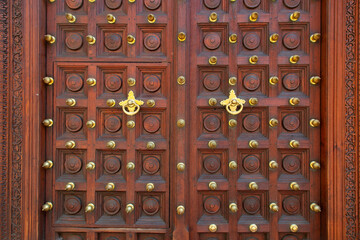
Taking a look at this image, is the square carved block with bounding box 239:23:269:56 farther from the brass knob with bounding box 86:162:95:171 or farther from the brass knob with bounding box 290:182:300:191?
the brass knob with bounding box 86:162:95:171

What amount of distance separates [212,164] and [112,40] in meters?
1.19

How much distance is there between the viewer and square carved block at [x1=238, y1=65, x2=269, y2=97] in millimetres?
1687

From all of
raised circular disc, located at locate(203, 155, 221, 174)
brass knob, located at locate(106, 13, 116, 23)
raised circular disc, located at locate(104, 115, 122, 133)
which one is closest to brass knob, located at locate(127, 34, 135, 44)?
brass knob, located at locate(106, 13, 116, 23)

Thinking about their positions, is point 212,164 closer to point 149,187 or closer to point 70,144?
point 149,187

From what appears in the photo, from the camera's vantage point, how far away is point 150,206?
1684 millimetres

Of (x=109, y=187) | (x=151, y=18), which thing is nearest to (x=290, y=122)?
(x=151, y=18)

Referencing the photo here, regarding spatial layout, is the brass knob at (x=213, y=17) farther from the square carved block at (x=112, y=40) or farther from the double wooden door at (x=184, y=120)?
the square carved block at (x=112, y=40)

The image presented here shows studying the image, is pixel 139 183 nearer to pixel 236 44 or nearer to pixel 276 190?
pixel 276 190

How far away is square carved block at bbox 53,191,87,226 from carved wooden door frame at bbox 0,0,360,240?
117mm

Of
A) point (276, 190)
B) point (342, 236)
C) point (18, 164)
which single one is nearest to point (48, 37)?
point (18, 164)

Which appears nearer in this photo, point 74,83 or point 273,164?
point 273,164

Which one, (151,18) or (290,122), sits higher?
(151,18)

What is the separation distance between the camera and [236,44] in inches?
66.0

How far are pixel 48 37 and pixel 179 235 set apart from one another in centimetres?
173
